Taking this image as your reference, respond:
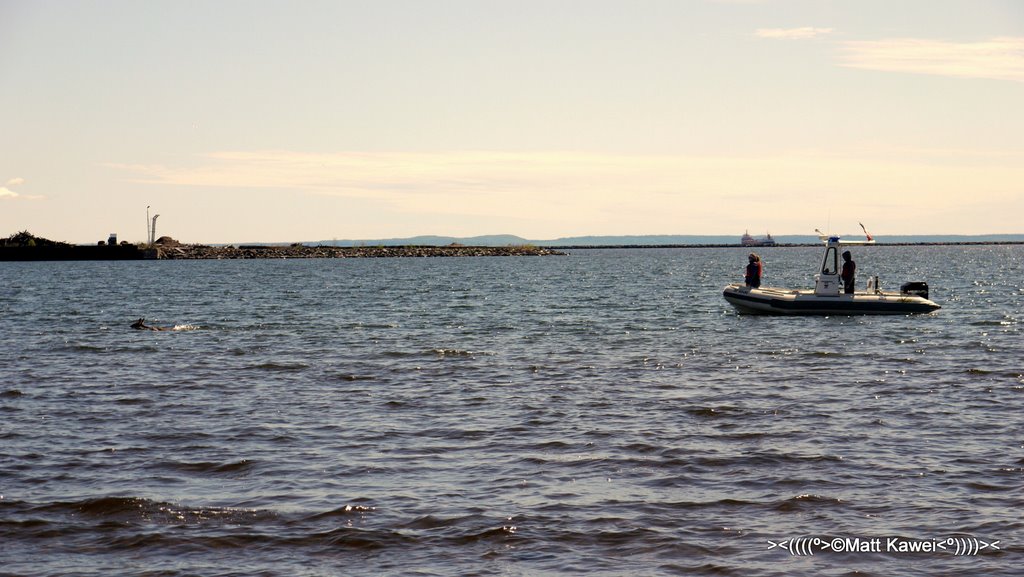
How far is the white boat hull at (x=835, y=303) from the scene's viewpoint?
32.4m

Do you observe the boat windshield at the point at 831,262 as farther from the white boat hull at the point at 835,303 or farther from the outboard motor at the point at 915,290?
the outboard motor at the point at 915,290

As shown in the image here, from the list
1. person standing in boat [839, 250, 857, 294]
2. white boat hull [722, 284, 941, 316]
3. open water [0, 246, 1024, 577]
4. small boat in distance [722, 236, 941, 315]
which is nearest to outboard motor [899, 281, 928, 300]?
small boat in distance [722, 236, 941, 315]

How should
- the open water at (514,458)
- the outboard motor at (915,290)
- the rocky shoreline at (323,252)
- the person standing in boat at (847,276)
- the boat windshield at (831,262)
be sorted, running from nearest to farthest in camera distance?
the open water at (514,458) < the boat windshield at (831,262) < the person standing in boat at (847,276) < the outboard motor at (915,290) < the rocky shoreline at (323,252)

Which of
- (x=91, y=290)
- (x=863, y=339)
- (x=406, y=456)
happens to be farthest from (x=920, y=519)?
(x=91, y=290)

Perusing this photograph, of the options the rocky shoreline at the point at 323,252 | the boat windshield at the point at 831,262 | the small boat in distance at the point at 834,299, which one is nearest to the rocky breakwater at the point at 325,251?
the rocky shoreline at the point at 323,252

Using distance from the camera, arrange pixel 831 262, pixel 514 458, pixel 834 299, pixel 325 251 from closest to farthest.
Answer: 1. pixel 514 458
2. pixel 834 299
3. pixel 831 262
4. pixel 325 251

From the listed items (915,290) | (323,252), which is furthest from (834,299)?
(323,252)

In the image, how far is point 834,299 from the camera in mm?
32219

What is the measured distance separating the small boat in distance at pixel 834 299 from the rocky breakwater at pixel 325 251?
112 metres

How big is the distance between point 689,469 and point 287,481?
14.9ft

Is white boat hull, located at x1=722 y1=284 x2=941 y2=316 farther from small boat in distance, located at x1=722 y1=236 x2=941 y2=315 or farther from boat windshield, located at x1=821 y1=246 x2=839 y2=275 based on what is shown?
boat windshield, located at x1=821 y1=246 x2=839 y2=275

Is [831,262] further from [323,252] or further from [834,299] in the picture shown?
[323,252]

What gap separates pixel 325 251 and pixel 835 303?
135 m

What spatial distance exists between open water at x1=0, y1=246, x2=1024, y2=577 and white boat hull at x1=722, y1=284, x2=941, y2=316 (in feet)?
21.2
